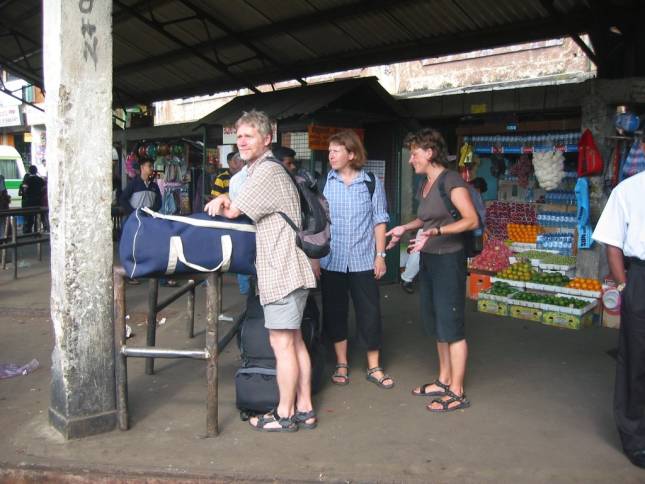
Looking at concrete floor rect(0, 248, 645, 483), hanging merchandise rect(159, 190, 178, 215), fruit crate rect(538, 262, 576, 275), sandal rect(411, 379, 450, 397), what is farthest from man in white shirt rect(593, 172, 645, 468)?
hanging merchandise rect(159, 190, 178, 215)

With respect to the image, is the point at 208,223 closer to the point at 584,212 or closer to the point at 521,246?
the point at 584,212

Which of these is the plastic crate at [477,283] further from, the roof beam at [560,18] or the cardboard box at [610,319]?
the roof beam at [560,18]

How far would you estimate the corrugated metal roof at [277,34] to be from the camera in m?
6.83

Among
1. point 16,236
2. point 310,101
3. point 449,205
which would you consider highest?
point 310,101

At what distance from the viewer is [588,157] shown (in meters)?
6.64

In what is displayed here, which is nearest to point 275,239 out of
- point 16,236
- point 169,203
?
point 16,236

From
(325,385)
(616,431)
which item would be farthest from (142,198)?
(616,431)

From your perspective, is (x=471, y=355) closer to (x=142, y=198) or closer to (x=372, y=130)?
(x=372, y=130)

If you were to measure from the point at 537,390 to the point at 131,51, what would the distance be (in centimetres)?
905

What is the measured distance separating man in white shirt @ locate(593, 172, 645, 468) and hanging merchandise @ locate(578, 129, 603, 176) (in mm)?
3227

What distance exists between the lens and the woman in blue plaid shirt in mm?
4727

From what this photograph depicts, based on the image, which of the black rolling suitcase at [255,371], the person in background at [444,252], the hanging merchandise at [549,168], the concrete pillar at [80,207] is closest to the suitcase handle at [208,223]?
the concrete pillar at [80,207]

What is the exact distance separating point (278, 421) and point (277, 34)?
6196mm

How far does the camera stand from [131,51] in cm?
1112
